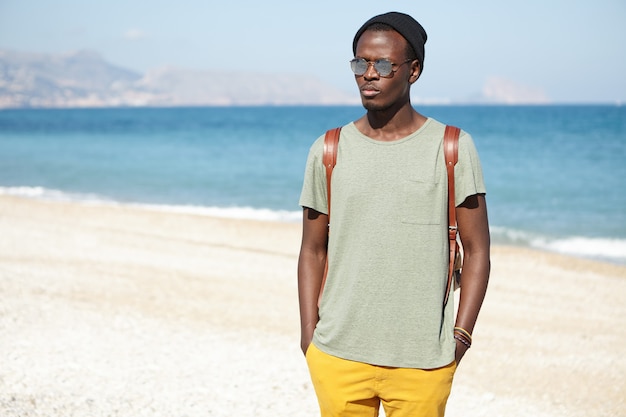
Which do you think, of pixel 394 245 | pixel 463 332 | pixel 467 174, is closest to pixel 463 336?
pixel 463 332

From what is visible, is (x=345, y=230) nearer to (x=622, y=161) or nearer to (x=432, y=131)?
(x=432, y=131)

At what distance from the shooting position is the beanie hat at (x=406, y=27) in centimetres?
251

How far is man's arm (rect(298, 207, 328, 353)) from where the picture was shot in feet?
8.87

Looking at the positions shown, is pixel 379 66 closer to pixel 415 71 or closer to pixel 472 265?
pixel 415 71

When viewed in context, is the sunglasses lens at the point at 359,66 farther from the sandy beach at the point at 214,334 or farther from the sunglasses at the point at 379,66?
the sandy beach at the point at 214,334

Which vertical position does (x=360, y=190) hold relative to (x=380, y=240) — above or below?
above

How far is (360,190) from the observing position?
250 cm

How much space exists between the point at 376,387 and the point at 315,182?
734 mm

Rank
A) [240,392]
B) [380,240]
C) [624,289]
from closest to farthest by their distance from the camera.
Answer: [380,240] < [240,392] < [624,289]

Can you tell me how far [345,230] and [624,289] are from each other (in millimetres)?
10246

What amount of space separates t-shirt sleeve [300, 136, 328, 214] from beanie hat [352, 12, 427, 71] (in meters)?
0.44

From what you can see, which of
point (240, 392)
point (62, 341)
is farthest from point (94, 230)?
point (240, 392)

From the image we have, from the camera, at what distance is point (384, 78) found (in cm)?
253

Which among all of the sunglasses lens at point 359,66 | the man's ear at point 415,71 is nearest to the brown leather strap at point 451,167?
the man's ear at point 415,71
